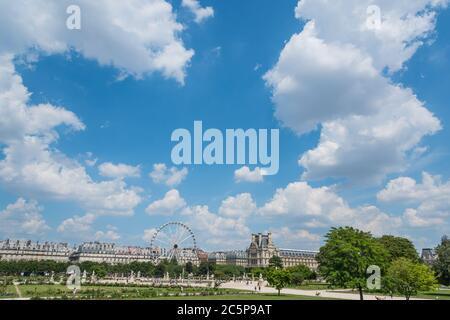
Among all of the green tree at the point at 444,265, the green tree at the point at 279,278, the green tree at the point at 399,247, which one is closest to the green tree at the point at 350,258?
the green tree at the point at 279,278

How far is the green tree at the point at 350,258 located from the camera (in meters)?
45.7

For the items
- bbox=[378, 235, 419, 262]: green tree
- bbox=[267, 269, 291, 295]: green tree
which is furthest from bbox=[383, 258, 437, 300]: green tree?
bbox=[378, 235, 419, 262]: green tree

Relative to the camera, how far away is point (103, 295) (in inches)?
2109

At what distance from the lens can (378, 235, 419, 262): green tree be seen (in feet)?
282

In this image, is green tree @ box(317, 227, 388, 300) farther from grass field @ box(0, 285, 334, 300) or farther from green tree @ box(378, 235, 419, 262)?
green tree @ box(378, 235, 419, 262)

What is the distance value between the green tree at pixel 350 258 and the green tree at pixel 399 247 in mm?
41490

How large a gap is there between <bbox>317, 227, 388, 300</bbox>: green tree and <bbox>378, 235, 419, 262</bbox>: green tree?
41.5m

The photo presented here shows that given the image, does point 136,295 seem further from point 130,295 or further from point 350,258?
point 350,258
